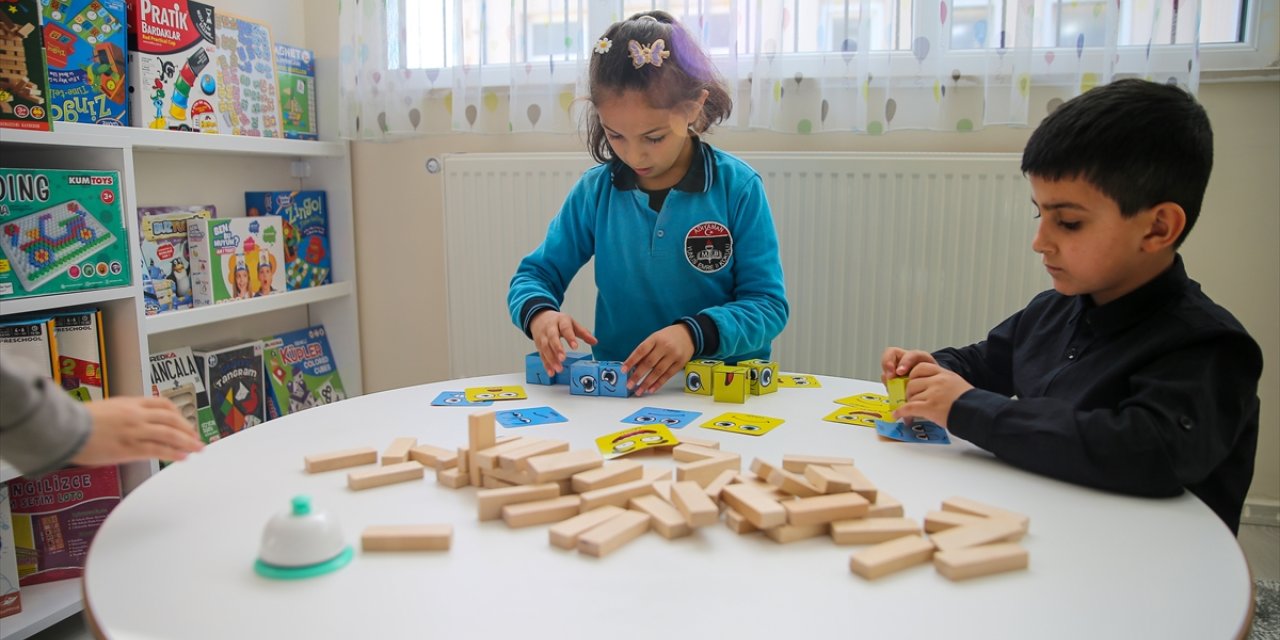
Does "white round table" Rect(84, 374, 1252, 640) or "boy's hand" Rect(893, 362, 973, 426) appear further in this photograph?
"boy's hand" Rect(893, 362, 973, 426)

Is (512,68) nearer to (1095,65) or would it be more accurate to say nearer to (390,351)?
(390,351)

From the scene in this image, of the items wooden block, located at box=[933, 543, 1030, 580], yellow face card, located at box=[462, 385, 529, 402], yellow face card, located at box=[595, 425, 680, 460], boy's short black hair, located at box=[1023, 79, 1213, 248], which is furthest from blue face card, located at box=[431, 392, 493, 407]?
boy's short black hair, located at box=[1023, 79, 1213, 248]

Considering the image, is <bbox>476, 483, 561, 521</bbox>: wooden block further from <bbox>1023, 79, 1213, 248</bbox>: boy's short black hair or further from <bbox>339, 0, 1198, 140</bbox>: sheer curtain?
<bbox>339, 0, 1198, 140</bbox>: sheer curtain

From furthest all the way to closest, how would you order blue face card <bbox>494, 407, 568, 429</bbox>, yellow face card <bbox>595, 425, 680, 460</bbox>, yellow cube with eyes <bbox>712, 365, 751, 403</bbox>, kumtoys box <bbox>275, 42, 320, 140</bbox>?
kumtoys box <bbox>275, 42, 320, 140</bbox>, yellow cube with eyes <bbox>712, 365, 751, 403</bbox>, blue face card <bbox>494, 407, 568, 429</bbox>, yellow face card <bbox>595, 425, 680, 460</bbox>

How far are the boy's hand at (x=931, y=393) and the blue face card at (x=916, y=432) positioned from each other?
15mm

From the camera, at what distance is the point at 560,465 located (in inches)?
32.8

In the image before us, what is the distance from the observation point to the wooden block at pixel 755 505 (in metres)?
0.73

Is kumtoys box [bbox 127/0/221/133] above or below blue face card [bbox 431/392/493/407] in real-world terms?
above

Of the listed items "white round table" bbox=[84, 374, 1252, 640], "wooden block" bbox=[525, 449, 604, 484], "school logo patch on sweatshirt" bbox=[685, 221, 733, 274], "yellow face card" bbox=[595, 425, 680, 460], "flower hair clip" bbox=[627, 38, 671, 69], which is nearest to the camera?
"white round table" bbox=[84, 374, 1252, 640]

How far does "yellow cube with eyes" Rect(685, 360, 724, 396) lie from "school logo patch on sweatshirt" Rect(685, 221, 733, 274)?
0.33m

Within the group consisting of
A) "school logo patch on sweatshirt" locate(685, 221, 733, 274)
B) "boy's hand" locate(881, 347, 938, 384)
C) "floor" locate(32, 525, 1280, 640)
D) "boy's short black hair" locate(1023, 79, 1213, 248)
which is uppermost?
"boy's short black hair" locate(1023, 79, 1213, 248)

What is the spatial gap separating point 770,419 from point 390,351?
1.82 m

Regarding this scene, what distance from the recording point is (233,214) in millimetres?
2385

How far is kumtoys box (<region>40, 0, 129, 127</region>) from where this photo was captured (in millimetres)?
1690
